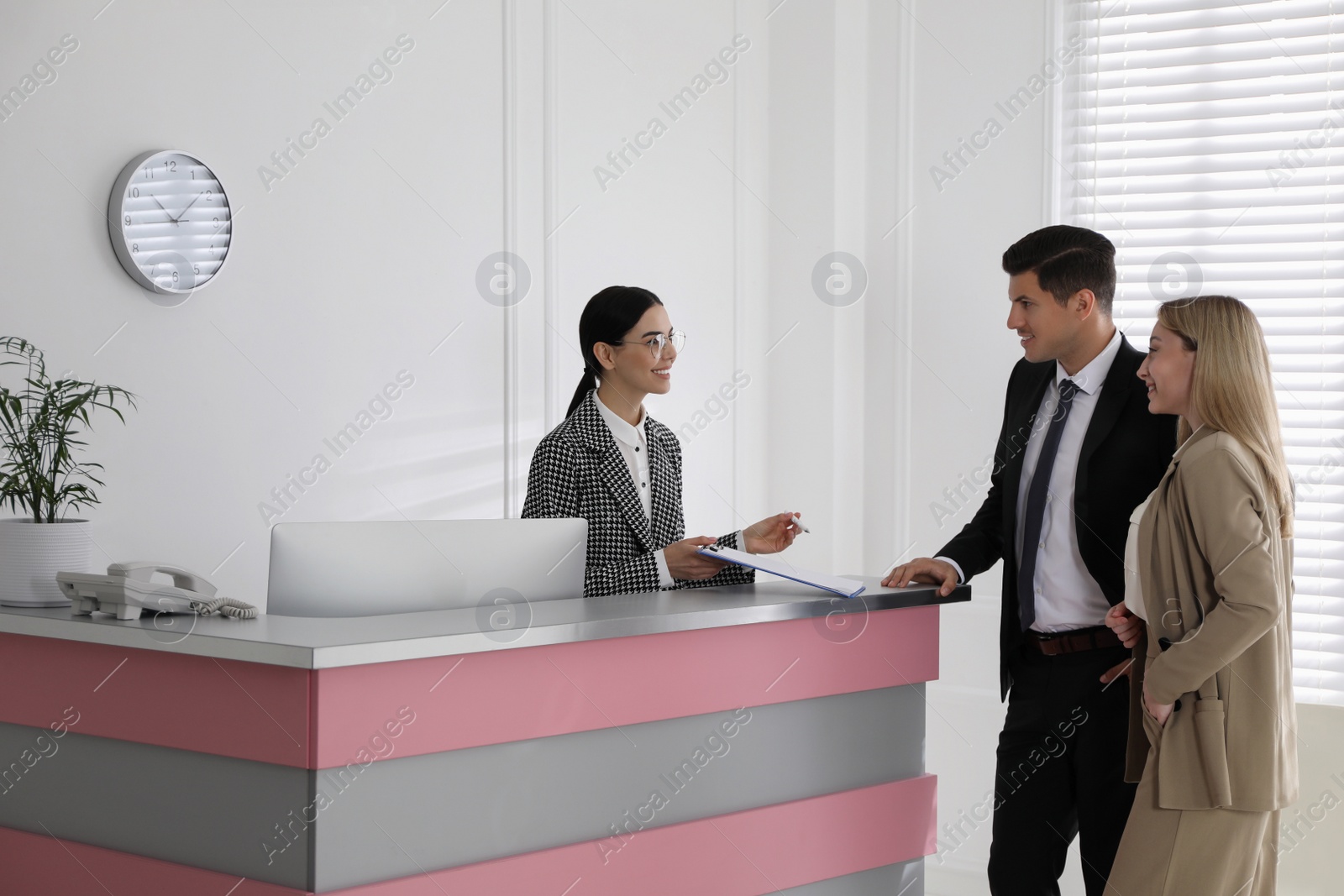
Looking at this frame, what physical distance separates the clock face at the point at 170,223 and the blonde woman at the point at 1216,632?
7.96ft

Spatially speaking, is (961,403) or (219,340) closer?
(219,340)

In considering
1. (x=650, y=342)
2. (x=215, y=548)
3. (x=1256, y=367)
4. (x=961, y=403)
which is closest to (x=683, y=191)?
(x=961, y=403)

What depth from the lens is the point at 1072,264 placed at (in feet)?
9.18

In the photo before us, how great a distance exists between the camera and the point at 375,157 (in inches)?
147

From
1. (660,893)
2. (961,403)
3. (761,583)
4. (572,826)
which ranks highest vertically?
(961,403)

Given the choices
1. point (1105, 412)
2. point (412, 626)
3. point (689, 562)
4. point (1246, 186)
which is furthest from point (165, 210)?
point (1246, 186)

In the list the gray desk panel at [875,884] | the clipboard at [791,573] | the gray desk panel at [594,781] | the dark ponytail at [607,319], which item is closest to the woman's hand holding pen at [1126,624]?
the gray desk panel at [594,781]

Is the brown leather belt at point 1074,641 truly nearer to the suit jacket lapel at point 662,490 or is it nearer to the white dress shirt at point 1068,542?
the white dress shirt at point 1068,542

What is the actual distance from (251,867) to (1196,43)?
4.11 m

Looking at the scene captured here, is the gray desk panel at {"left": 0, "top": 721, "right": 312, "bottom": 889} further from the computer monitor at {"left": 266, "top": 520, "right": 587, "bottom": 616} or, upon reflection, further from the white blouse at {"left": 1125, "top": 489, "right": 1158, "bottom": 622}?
the white blouse at {"left": 1125, "top": 489, "right": 1158, "bottom": 622}

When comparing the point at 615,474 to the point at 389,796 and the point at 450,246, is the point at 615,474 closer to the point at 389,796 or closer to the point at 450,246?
the point at 389,796

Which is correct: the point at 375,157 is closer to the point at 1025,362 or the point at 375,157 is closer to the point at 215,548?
the point at 215,548

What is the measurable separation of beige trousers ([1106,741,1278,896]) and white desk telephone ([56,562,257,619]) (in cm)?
177

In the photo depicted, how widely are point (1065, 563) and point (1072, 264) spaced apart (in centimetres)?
69
